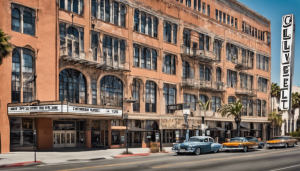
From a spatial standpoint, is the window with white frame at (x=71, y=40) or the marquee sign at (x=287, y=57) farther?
the marquee sign at (x=287, y=57)

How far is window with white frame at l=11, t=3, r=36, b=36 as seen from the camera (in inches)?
1458

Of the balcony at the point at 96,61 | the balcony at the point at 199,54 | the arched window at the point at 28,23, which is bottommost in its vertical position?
the balcony at the point at 96,61

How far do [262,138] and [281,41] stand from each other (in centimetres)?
2988

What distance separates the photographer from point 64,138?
4153cm

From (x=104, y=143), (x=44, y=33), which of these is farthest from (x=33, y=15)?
(x=104, y=143)

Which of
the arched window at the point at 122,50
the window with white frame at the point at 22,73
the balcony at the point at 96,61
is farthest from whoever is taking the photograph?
the arched window at the point at 122,50

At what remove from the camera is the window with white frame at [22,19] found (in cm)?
3703

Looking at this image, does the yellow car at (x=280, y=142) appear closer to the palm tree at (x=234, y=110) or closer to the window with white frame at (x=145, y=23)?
the palm tree at (x=234, y=110)

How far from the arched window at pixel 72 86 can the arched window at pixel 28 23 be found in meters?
5.41

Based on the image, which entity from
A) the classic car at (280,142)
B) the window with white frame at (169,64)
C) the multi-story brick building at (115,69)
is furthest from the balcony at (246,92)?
the classic car at (280,142)

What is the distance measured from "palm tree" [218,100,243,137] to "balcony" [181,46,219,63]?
7.86 metres

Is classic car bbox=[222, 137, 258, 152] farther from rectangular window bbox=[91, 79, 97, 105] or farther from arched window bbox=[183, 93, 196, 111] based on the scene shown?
arched window bbox=[183, 93, 196, 111]

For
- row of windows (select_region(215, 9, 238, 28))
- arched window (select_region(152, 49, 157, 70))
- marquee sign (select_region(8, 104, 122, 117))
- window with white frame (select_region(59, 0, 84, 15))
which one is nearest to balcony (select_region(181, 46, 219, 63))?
arched window (select_region(152, 49, 157, 70))

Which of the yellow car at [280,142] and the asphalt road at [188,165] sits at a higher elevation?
the asphalt road at [188,165]
